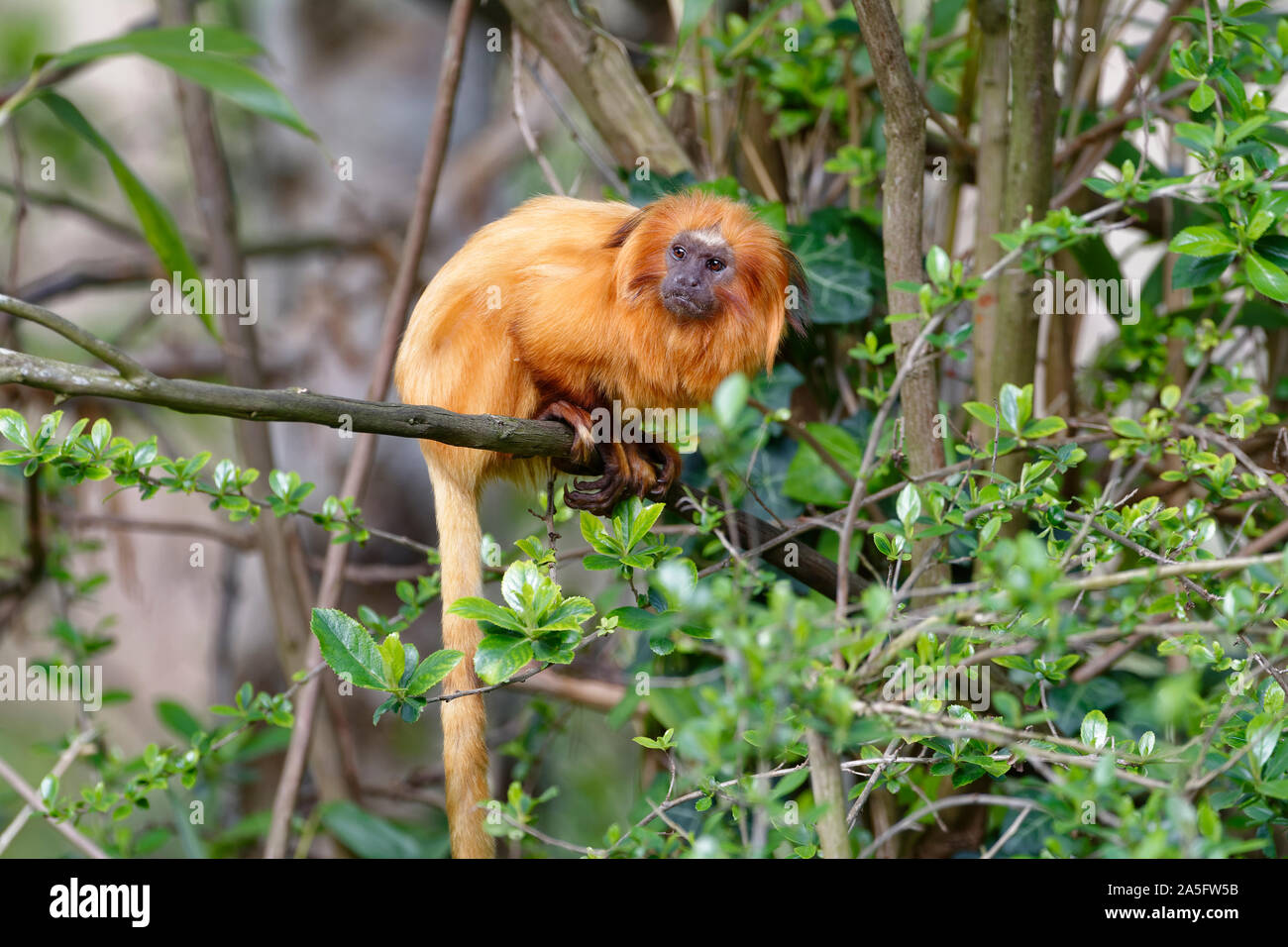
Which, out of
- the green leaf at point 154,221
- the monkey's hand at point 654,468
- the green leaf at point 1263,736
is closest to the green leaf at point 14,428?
the green leaf at point 154,221

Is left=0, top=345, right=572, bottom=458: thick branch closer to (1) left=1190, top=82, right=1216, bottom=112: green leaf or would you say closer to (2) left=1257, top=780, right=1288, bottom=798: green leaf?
(2) left=1257, top=780, right=1288, bottom=798: green leaf

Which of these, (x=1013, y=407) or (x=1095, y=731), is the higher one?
(x=1013, y=407)

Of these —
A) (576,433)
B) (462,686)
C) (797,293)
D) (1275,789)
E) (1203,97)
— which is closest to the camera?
(1275,789)

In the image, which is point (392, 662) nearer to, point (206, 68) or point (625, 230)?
point (206, 68)

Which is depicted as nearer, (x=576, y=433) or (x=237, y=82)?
(x=237, y=82)

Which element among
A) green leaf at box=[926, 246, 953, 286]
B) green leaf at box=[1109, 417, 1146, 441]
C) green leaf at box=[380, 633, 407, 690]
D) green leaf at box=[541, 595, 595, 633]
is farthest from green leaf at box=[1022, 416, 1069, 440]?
green leaf at box=[380, 633, 407, 690]

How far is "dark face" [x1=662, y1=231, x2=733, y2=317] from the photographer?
2031 mm

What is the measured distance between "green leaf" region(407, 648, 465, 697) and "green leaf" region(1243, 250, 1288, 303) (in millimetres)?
1189

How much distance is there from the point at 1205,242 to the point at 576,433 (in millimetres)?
1079

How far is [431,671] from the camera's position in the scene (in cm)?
131

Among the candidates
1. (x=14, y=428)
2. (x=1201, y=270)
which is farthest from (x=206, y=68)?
(x=1201, y=270)

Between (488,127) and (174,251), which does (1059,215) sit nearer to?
(174,251)

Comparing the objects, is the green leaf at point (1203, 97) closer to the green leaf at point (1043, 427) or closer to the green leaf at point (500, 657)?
the green leaf at point (1043, 427)

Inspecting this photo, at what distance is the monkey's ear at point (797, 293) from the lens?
214cm
